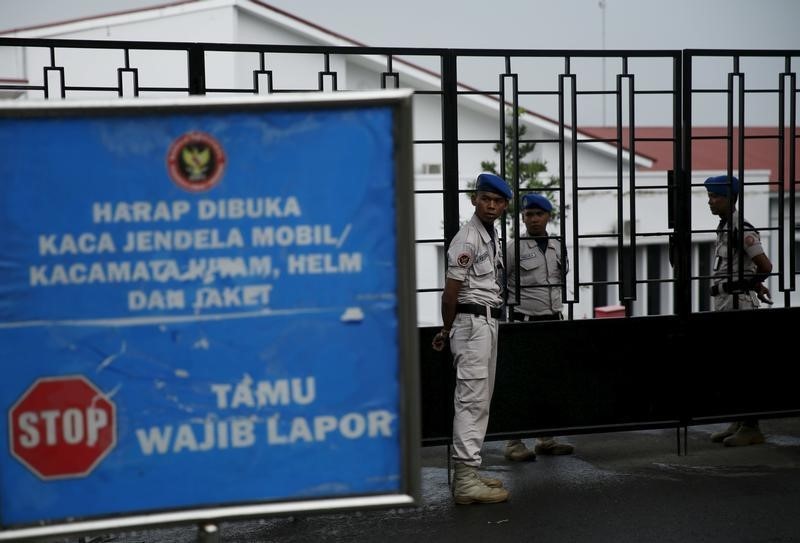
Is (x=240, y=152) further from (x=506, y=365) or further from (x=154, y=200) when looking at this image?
(x=506, y=365)

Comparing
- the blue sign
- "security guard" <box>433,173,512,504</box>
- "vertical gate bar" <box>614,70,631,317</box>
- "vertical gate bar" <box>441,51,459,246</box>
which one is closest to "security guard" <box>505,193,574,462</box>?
"vertical gate bar" <box>614,70,631,317</box>

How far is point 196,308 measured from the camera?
299cm

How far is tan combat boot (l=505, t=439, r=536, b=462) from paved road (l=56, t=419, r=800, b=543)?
8 centimetres

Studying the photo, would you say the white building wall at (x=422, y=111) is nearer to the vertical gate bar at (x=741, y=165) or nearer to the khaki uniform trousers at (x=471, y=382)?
the vertical gate bar at (x=741, y=165)

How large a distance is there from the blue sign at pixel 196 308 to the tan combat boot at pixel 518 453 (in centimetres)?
480

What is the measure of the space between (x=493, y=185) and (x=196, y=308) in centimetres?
364

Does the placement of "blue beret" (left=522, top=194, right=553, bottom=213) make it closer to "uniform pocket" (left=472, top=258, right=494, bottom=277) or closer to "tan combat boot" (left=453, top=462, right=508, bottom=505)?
"uniform pocket" (left=472, top=258, right=494, bottom=277)

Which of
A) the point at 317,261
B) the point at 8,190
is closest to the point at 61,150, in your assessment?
the point at 8,190

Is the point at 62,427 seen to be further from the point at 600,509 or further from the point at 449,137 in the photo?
the point at 449,137

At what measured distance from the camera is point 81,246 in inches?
115

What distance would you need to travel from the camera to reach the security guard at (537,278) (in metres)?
7.79

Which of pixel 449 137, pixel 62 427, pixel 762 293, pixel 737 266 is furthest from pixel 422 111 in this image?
pixel 62 427

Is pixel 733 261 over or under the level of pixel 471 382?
over

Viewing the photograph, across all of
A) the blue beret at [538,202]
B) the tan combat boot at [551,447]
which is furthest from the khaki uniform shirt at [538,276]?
the tan combat boot at [551,447]
